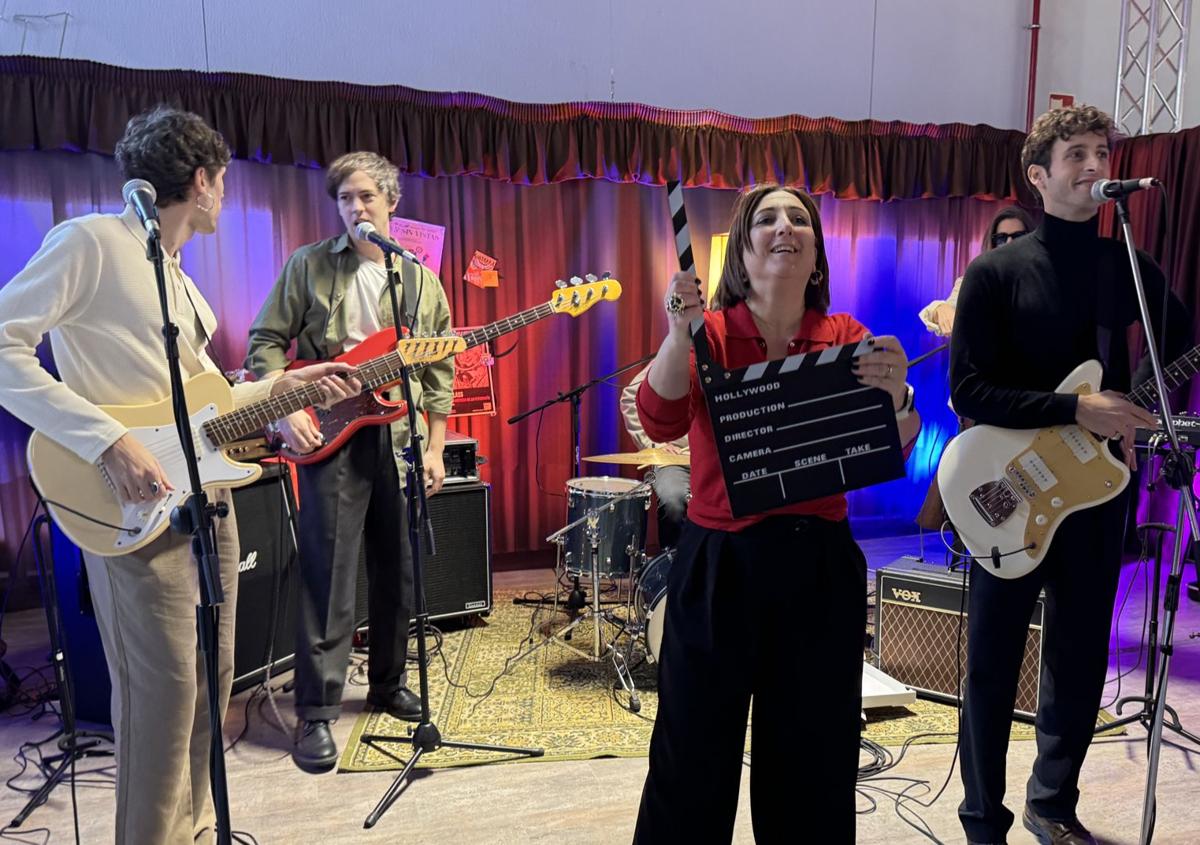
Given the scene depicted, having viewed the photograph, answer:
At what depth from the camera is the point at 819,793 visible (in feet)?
5.42

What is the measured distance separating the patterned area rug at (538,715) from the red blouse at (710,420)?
1570 millimetres

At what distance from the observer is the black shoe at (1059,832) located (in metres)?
2.28

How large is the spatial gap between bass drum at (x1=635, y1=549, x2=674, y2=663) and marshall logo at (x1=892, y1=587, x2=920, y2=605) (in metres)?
0.93

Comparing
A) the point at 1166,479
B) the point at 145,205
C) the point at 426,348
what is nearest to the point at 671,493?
the point at 426,348

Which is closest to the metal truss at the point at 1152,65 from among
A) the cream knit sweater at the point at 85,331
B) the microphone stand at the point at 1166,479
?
the microphone stand at the point at 1166,479

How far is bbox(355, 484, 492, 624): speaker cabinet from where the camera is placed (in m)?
4.08

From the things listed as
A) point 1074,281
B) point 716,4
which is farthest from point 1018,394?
point 716,4

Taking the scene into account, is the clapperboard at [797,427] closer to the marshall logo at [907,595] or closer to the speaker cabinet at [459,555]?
the marshall logo at [907,595]

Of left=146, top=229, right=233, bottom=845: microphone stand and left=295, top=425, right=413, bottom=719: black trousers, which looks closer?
left=146, top=229, right=233, bottom=845: microphone stand

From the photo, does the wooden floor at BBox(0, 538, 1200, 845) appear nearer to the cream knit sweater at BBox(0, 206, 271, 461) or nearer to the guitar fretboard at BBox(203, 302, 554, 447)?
the guitar fretboard at BBox(203, 302, 554, 447)

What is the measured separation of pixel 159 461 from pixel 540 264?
11.7 feet

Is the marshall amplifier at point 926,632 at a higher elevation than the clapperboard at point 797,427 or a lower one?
lower

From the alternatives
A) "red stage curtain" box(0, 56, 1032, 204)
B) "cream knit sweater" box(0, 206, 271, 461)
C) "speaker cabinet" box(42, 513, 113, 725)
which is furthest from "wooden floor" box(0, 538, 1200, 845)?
"red stage curtain" box(0, 56, 1032, 204)

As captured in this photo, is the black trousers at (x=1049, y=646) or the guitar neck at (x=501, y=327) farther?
the guitar neck at (x=501, y=327)
